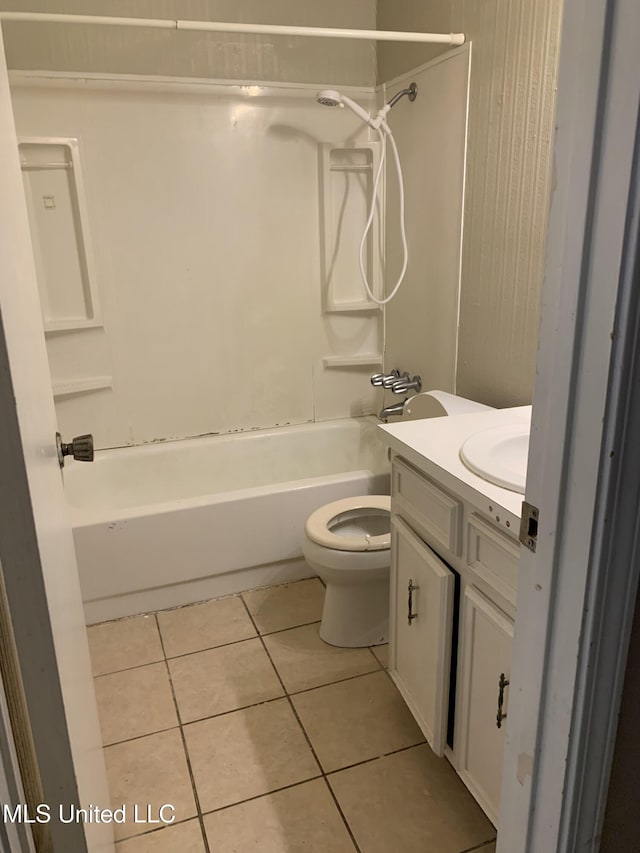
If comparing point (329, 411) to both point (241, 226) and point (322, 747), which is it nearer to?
point (241, 226)

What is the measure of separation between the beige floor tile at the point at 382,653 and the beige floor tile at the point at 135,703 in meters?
0.65

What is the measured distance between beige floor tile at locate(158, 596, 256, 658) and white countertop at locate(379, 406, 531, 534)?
104cm

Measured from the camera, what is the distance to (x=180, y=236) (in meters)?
2.67

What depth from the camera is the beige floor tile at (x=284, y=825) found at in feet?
4.66

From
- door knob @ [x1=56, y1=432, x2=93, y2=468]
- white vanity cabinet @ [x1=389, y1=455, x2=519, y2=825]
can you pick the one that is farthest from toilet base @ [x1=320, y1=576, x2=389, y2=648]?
door knob @ [x1=56, y1=432, x2=93, y2=468]

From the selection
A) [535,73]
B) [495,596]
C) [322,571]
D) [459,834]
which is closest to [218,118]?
[535,73]

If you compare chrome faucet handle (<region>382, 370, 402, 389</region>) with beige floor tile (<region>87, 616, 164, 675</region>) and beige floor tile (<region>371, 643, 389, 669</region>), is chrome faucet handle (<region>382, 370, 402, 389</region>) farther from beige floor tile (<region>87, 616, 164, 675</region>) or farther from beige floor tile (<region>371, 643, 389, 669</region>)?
beige floor tile (<region>87, 616, 164, 675</region>)

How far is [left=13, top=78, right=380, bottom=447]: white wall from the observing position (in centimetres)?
252

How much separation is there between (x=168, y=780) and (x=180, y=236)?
2037 millimetres

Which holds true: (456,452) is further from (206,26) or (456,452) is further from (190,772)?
(206,26)

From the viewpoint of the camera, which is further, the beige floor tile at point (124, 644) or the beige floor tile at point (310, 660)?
the beige floor tile at point (124, 644)

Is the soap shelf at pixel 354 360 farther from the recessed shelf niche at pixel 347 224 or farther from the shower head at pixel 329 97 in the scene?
the shower head at pixel 329 97

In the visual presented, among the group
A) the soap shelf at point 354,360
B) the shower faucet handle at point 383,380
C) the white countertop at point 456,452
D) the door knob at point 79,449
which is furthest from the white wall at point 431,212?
the door knob at point 79,449

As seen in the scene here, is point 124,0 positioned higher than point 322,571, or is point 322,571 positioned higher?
point 124,0
